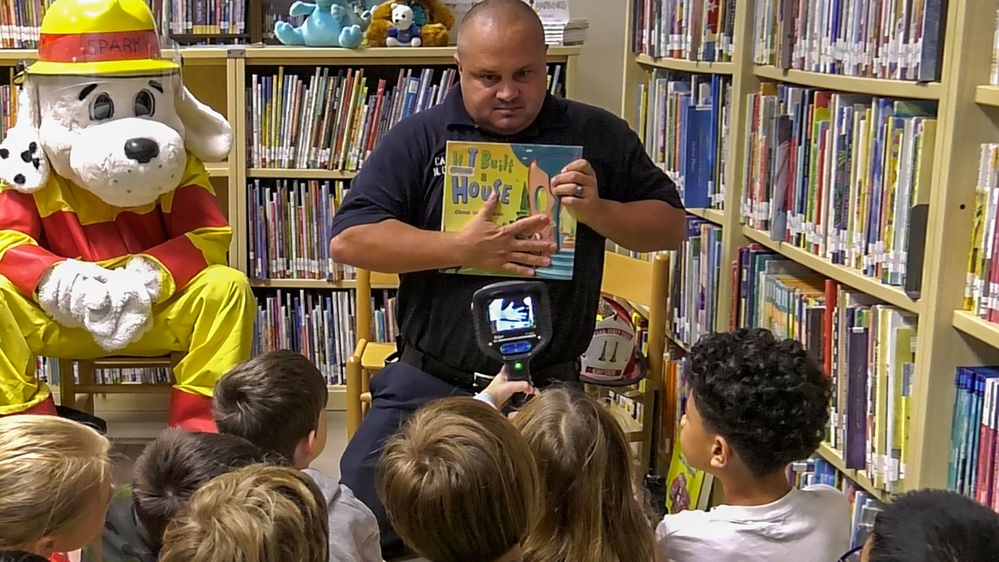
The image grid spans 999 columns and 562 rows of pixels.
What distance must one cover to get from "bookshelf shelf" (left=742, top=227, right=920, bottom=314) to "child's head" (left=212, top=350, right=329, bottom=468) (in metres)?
0.95

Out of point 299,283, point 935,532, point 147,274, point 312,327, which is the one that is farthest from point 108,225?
point 935,532

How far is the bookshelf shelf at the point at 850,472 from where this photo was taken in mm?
1804

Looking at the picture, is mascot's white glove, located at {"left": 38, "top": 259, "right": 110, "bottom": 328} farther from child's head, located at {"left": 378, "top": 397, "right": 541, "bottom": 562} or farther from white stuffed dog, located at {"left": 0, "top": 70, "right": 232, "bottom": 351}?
child's head, located at {"left": 378, "top": 397, "right": 541, "bottom": 562}

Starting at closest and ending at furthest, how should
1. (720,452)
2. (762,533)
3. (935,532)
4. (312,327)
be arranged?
1. (935,532)
2. (762,533)
3. (720,452)
4. (312,327)

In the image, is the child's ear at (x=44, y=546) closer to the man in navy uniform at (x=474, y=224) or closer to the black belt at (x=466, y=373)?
the man in navy uniform at (x=474, y=224)

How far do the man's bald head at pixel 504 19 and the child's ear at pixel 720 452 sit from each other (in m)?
0.86

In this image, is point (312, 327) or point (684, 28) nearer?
point (684, 28)

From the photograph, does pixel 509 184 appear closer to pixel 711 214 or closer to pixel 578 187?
pixel 578 187

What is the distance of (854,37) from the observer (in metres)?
1.83

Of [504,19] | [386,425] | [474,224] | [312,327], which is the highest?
[504,19]

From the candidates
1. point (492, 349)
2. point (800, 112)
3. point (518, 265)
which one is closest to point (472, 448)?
point (492, 349)

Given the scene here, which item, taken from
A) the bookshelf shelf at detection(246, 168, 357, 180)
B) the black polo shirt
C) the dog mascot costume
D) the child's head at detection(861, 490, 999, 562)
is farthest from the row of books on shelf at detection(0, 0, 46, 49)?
the child's head at detection(861, 490, 999, 562)

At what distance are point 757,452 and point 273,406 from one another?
0.76 meters

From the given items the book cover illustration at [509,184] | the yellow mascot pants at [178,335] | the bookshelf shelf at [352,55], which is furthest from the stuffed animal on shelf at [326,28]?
the book cover illustration at [509,184]
